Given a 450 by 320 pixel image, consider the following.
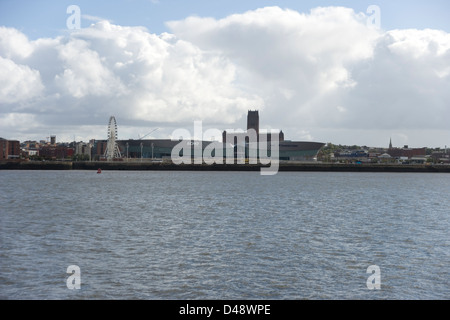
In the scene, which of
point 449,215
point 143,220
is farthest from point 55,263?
point 449,215

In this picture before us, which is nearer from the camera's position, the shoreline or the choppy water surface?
the choppy water surface

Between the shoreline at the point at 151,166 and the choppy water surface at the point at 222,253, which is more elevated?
the shoreline at the point at 151,166

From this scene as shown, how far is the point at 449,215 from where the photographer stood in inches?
1751

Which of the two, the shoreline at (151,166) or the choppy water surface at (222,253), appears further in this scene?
the shoreline at (151,166)

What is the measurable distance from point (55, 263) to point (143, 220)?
15.3 m

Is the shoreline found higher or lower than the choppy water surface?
higher

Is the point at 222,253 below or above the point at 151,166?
below

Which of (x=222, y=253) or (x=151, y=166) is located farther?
(x=151, y=166)
